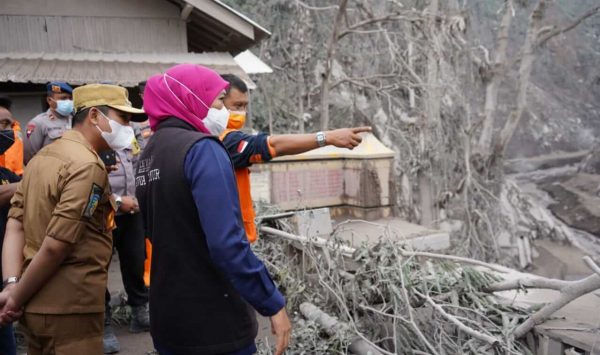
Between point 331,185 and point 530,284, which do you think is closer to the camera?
point 530,284

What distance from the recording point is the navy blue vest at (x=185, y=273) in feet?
6.64

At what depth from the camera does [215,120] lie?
2.56 m

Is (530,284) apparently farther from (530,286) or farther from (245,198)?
(245,198)

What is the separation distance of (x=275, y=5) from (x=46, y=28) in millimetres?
7420

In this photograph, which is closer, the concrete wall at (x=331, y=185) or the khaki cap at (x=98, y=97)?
the khaki cap at (x=98, y=97)

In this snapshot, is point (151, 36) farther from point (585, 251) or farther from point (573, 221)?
point (573, 221)

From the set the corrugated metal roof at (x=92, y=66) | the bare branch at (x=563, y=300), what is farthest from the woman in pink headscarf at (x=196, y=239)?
the corrugated metal roof at (x=92, y=66)

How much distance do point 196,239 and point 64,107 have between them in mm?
2553

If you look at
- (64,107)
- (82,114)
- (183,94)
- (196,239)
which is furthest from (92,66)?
(196,239)

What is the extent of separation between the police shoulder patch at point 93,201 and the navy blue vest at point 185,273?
1.01 feet

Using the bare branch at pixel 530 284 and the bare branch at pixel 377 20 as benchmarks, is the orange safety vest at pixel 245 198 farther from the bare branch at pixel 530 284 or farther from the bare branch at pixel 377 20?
the bare branch at pixel 377 20

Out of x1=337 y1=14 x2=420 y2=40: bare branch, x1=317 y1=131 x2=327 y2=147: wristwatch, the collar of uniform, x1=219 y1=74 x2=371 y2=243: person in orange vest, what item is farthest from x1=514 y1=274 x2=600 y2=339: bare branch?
x1=337 y1=14 x2=420 y2=40: bare branch

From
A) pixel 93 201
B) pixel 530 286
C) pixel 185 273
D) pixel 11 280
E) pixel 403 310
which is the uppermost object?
pixel 93 201

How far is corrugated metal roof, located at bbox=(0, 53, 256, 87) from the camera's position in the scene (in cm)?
669
